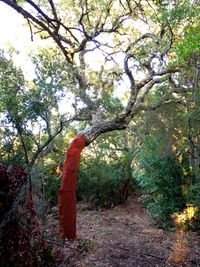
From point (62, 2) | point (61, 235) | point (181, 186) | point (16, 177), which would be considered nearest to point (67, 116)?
point (61, 235)

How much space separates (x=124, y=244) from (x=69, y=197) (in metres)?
1.78

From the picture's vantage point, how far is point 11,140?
787 centimetres

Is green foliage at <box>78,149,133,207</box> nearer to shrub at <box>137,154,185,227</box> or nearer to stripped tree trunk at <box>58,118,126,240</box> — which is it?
shrub at <box>137,154,185,227</box>

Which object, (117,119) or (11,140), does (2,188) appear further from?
(117,119)

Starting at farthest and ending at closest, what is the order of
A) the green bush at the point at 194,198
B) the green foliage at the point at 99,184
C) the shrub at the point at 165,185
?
the green foliage at the point at 99,184 → the shrub at the point at 165,185 → the green bush at the point at 194,198

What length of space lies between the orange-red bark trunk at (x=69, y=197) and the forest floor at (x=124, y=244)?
0.30 meters

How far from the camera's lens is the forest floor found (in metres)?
6.77

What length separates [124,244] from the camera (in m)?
8.04

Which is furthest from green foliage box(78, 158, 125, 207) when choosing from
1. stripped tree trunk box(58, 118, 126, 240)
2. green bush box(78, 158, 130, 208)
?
stripped tree trunk box(58, 118, 126, 240)

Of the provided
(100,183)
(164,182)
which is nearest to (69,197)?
(164,182)

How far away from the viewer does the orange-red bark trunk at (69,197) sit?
8547 mm

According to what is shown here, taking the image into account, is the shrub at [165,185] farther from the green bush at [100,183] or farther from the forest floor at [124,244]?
the green bush at [100,183]

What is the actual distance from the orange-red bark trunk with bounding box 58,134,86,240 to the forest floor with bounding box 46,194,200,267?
30 centimetres

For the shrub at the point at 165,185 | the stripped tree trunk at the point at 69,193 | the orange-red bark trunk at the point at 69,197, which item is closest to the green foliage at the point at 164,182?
the shrub at the point at 165,185
